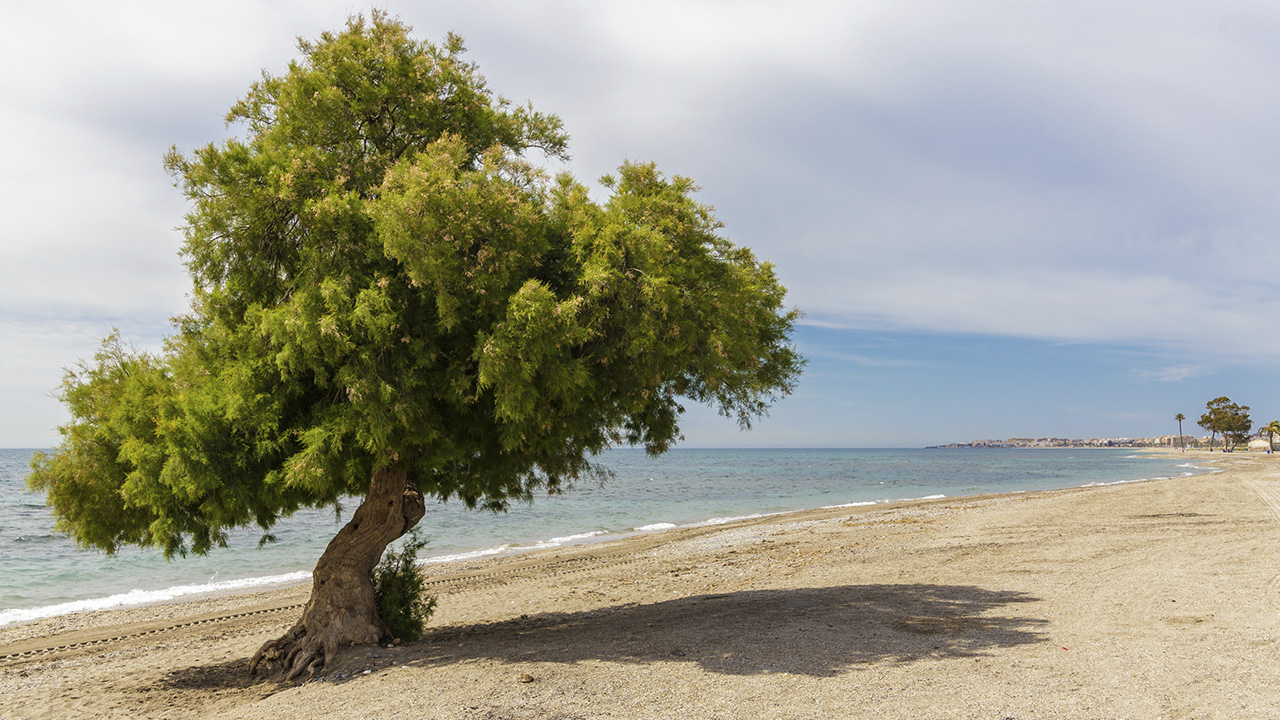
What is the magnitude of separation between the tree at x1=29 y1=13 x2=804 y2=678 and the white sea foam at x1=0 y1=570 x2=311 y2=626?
948 cm

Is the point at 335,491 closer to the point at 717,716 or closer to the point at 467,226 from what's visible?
the point at 467,226

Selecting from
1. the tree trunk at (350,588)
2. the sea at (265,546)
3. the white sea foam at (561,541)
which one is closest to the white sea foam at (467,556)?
the sea at (265,546)

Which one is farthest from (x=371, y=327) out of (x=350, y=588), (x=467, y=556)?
(x=467, y=556)

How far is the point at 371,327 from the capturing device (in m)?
6.91

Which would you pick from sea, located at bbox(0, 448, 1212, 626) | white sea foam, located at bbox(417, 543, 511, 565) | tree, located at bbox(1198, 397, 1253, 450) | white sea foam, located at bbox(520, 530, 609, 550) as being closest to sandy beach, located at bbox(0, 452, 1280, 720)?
sea, located at bbox(0, 448, 1212, 626)

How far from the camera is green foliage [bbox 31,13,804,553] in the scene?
7.05m

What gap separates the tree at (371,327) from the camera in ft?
23.2

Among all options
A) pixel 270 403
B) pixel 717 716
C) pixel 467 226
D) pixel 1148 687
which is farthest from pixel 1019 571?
pixel 270 403

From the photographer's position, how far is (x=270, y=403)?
7.41m

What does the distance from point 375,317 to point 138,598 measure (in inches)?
559

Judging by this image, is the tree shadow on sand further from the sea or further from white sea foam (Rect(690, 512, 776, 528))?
white sea foam (Rect(690, 512, 776, 528))

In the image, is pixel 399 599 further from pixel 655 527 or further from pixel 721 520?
pixel 721 520

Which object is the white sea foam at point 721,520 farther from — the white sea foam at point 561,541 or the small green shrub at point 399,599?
the small green shrub at point 399,599

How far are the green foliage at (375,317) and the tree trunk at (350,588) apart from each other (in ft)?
1.39
